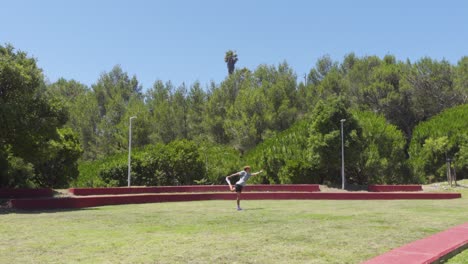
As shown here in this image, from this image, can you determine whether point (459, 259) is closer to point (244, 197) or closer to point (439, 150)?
point (244, 197)

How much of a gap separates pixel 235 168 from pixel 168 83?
32201 millimetres

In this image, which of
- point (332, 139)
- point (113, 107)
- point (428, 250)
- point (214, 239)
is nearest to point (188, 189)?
point (332, 139)

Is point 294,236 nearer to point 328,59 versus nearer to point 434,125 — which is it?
point 434,125

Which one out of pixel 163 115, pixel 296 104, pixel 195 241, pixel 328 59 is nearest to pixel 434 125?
pixel 296 104

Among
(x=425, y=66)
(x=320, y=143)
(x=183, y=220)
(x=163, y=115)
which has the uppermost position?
(x=425, y=66)

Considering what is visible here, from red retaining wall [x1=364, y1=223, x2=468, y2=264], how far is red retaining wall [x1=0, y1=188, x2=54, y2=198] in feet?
74.5

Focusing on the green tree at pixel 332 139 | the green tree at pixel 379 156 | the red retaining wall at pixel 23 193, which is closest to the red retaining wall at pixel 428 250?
the red retaining wall at pixel 23 193

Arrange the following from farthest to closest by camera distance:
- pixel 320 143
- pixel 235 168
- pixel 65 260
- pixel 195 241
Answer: pixel 235 168
pixel 320 143
pixel 195 241
pixel 65 260

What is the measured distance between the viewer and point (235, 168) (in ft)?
155

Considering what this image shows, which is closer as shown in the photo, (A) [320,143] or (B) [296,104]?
(A) [320,143]

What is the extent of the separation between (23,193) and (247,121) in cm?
4045

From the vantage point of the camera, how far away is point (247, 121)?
2501 inches

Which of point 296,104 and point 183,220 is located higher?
point 296,104

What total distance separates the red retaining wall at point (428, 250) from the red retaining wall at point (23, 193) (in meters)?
22.7
